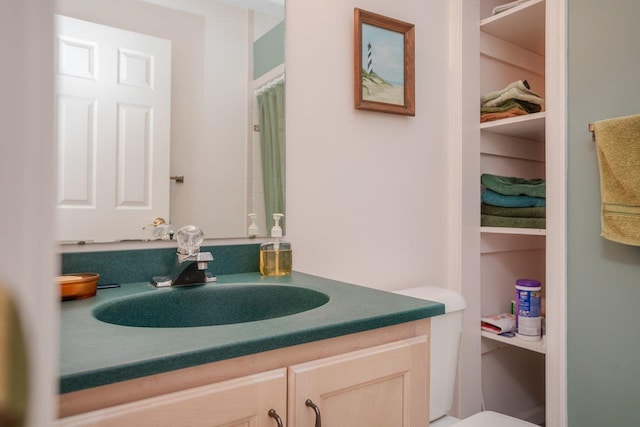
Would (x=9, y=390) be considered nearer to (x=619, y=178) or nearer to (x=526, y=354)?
(x=619, y=178)

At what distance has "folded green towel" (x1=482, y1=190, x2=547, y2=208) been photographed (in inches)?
61.7

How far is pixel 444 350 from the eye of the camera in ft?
4.48

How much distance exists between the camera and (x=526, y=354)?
6.35ft

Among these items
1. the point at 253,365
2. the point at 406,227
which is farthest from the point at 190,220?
the point at 406,227

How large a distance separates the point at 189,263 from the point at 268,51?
68 centimetres

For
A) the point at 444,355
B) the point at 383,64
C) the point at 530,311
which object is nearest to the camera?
the point at 444,355

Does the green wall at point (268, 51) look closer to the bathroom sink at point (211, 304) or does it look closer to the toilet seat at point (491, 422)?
the bathroom sink at point (211, 304)

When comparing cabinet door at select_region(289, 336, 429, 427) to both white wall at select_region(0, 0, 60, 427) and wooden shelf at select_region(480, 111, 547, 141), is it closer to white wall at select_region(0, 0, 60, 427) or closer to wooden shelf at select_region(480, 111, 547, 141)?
white wall at select_region(0, 0, 60, 427)

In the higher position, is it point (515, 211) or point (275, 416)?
point (515, 211)

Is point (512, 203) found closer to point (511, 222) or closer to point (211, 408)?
point (511, 222)

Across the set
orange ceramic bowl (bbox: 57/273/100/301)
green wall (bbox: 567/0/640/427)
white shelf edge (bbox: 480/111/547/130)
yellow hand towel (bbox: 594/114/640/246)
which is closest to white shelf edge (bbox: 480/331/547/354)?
green wall (bbox: 567/0/640/427)

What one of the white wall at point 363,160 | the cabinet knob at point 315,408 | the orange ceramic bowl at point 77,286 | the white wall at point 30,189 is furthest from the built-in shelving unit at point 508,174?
the white wall at point 30,189

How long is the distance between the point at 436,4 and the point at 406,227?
0.90 m

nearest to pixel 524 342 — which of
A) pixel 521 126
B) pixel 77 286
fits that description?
pixel 521 126
